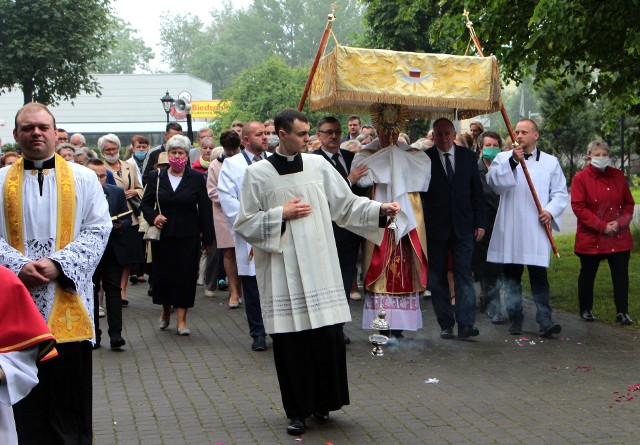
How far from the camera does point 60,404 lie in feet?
18.9

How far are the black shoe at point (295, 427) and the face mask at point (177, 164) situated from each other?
4.72m

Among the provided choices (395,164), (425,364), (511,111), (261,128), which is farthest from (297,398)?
(511,111)

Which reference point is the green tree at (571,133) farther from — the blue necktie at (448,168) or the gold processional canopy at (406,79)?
the gold processional canopy at (406,79)

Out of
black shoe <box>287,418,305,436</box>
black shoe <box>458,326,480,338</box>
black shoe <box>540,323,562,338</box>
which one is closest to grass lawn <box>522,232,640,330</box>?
black shoe <box>540,323,562,338</box>

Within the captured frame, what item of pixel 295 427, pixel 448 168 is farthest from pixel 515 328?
pixel 295 427

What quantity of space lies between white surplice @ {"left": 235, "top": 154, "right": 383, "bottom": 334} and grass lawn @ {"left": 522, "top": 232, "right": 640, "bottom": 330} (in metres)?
5.12

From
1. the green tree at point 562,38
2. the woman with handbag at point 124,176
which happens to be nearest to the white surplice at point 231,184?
the woman with handbag at point 124,176

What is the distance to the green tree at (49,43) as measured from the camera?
31.0 meters

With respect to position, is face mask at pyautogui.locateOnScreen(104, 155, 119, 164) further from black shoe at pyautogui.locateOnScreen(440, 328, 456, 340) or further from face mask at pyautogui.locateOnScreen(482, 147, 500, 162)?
black shoe at pyautogui.locateOnScreen(440, 328, 456, 340)

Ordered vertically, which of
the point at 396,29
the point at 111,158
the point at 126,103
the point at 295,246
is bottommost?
the point at 295,246

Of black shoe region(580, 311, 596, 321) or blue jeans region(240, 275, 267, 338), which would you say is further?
black shoe region(580, 311, 596, 321)

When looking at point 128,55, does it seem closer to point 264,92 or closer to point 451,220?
point 264,92

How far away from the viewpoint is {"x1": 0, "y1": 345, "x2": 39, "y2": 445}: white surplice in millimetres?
3977

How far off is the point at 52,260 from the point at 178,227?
17.3 feet
